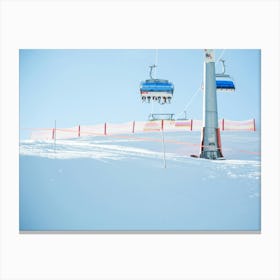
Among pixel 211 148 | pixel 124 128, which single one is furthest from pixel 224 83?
pixel 124 128

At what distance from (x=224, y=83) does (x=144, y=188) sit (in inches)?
63.1

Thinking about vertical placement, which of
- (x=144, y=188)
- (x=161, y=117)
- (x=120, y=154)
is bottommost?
(x=144, y=188)

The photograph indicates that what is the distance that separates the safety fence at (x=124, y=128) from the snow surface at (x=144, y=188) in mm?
89

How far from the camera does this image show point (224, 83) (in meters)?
4.75

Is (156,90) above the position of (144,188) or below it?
above

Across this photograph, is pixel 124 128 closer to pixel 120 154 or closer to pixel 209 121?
pixel 120 154

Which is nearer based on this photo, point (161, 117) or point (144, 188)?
point (144, 188)

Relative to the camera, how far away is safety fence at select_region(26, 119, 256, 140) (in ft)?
15.5

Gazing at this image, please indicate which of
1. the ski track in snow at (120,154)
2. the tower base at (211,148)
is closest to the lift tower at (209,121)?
the tower base at (211,148)

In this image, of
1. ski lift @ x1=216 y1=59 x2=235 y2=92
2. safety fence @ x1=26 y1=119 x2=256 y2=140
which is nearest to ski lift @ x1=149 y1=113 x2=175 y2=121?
safety fence @ x1=26 y1=119 x2=256 y2=140

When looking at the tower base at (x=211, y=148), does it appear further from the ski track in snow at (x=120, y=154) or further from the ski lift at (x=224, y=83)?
the ski lift at (x=224, y=83)
